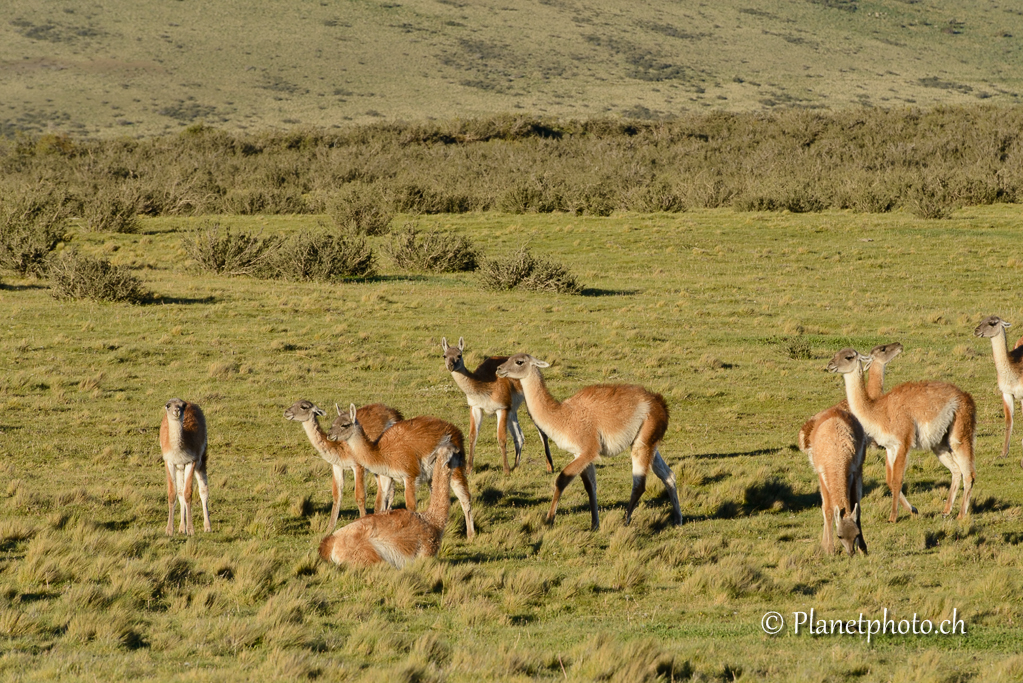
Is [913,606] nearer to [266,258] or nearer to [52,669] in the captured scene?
[52,669]

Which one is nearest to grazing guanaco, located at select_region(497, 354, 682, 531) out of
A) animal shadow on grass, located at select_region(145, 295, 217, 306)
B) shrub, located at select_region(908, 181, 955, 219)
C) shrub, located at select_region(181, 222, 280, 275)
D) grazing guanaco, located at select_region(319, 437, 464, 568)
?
grazing guanaco, located at select_region(319, 437, 464, 568)

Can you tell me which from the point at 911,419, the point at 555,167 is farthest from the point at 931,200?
the point at 911,419

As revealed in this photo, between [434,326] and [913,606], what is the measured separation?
1483 centimetres

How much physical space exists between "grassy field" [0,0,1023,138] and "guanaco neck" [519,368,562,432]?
279 ft

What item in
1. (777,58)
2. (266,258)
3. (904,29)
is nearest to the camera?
(266,258)

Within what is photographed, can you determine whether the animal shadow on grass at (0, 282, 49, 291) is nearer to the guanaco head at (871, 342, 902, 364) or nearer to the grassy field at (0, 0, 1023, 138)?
the guanaco head at (871, 342, 902, 364)

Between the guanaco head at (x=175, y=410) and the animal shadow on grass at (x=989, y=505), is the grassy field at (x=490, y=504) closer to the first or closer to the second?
the animal shadow on grass at (x=989, y=505)

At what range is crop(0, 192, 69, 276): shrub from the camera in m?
26.2

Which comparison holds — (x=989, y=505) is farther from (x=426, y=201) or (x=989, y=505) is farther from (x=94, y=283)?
(x=426, y=201)

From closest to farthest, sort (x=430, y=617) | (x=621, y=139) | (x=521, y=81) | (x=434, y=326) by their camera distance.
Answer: (x=430, y=617), (x=434, y=326), (x=621, y=139), (x=521, y=81)

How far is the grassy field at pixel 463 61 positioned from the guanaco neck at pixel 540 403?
85.1 metres

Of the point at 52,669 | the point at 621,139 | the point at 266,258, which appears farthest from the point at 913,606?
the point at 621,139

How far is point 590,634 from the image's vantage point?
6.83 meters

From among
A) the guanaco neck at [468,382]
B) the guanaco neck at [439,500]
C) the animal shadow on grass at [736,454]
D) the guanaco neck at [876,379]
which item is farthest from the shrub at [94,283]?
the guanaco neck at [876,379]
